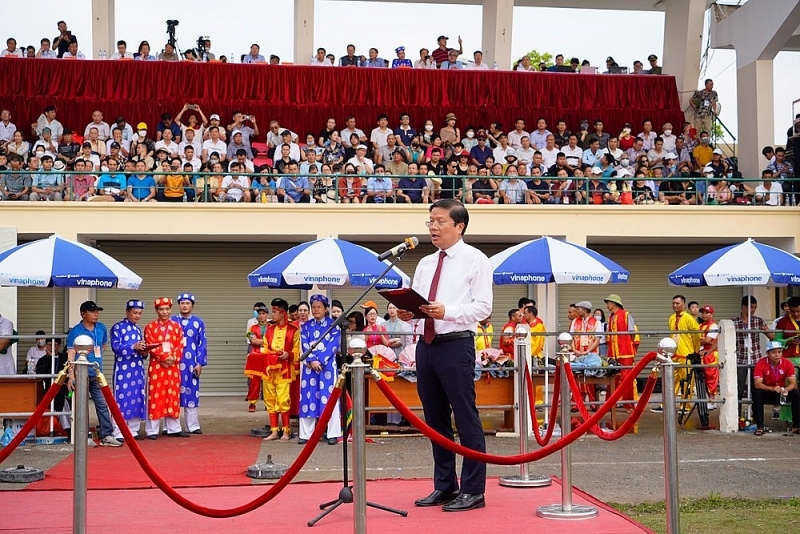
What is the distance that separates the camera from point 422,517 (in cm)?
709

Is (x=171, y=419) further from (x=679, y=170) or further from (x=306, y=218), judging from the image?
(x=679, y=170)

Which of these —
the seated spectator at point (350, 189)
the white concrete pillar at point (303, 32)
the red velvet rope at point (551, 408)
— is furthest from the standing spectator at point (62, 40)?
the red velvet rope at point (551, 408)

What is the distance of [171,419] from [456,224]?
7477 mm

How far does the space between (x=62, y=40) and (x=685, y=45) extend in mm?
14051

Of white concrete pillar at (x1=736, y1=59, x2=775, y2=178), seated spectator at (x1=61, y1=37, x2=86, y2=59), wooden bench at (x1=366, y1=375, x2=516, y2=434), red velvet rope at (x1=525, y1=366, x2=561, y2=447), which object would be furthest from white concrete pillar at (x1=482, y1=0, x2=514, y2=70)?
red velvet rope at (x1=525, y1=366, x2=561, y2=447)

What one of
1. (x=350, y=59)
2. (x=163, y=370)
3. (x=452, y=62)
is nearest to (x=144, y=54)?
(x=350, y=59)

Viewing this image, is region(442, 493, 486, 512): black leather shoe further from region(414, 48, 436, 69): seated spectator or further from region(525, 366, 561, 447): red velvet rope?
region(414, 48, 436, 69): seated spectator

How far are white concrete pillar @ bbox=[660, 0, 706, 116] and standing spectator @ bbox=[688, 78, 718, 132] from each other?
1.01 feet

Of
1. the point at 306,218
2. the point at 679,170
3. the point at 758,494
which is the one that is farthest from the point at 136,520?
the point at 679,170

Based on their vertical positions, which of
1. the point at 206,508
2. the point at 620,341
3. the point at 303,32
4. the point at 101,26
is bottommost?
the point at 206,508

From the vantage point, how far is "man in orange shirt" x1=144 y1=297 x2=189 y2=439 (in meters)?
13.2

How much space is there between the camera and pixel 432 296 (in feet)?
23.5

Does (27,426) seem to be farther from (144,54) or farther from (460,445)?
(144,54)

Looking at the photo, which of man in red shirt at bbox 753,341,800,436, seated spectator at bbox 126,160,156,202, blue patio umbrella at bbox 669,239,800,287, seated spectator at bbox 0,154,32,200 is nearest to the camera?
man in red shirt at bbox 753,341,800,436
